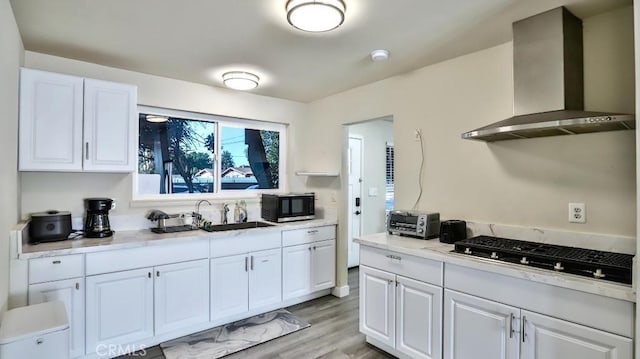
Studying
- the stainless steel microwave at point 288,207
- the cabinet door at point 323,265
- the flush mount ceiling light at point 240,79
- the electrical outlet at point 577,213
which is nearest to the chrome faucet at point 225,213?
the stainless steel microwave at point 288,207

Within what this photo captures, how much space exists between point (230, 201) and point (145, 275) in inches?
52.2

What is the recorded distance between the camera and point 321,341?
2.82 meters

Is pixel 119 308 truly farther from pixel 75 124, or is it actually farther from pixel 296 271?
pixel 296 271

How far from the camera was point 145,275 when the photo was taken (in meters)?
2.62

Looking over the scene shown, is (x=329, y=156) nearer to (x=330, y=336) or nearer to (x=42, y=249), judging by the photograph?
(x=330, y=336)

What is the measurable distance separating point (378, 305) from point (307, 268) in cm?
121

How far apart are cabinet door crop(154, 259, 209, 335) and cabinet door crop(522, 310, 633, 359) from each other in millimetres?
2409

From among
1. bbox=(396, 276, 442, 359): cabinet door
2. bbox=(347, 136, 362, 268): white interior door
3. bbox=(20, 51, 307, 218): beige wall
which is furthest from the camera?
bbox=(347, 136, 362, 268): white interior door

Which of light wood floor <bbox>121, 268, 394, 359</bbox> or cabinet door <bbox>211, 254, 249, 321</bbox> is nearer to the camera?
light wood floor <bbox>121, 268, 394, 359</bbox>

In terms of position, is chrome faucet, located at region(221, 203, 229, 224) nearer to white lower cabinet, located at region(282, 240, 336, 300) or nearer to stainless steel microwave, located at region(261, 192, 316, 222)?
stainless steel microwave, located at region(261, 192, 316, 222)

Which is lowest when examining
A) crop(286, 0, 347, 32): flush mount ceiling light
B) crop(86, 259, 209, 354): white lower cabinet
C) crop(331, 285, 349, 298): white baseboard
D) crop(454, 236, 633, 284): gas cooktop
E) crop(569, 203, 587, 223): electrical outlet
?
crop(331, 285, 349, 298): white baseboard

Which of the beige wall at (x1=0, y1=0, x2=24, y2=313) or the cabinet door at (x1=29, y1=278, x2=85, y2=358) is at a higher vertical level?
the beige wall at (x1=0, y1=0, x2=24, y2=313)

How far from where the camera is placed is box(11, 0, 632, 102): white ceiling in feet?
6.37

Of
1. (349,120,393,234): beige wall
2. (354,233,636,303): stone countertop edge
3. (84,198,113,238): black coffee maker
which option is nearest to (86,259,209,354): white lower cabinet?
(84,198,113,238): black coffee maker
